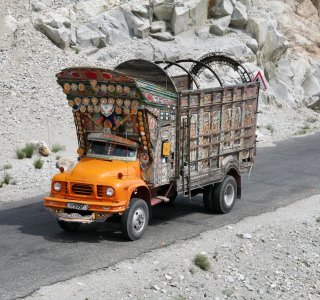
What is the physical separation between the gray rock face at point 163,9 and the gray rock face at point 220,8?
112 inches

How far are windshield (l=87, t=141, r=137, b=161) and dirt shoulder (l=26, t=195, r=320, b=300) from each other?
2.05m

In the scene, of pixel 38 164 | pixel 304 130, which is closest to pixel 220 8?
pixel 304 130

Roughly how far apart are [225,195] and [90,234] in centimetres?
374

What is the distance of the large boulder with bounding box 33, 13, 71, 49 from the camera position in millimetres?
28344

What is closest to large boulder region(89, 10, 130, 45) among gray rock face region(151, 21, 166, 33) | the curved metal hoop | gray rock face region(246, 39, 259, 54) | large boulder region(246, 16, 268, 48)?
gray rock face region(151, 21, 166, 33)

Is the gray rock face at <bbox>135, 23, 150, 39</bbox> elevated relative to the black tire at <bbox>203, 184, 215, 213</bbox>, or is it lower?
elevated

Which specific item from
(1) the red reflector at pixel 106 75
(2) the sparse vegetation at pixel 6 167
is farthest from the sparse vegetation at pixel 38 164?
(1) the red reflector at pixel 106 75

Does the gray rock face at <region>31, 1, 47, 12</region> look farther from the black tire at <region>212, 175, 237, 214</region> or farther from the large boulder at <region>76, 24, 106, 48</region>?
the black tire at <region>212, 175, 237, 214</region>

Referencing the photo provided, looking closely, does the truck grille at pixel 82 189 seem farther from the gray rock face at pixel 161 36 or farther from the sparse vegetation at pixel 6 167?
the gray rock face at pixel 161 36

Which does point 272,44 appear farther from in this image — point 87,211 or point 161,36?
point 87,211

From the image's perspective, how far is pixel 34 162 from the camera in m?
20.2

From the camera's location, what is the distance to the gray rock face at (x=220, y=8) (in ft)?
111

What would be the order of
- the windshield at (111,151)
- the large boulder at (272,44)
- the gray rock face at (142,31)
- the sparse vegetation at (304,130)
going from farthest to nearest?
the large boulder at (272,44)
the gray rock face at (142,31)
the sparse vegetation at (304,130)
the windshield at (111,151)

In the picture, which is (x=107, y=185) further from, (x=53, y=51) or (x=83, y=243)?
(x=53, y=51)
